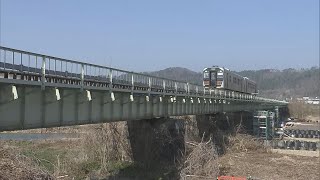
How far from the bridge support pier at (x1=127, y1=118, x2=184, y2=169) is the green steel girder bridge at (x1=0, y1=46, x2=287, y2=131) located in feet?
8.57

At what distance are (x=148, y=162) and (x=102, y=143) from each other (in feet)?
15.2

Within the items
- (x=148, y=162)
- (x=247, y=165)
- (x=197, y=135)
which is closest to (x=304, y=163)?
(x=247, y=165)

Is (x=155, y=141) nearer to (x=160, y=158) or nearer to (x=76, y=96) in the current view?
(x=160, y=158)

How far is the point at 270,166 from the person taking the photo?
41.4m

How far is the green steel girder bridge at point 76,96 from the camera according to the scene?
1727 cm

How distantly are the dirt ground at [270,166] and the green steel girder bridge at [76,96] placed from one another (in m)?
7.04

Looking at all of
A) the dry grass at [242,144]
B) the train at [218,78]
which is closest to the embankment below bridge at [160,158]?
the dry grass at [242,144]

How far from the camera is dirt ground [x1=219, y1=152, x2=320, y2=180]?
36.6 meters

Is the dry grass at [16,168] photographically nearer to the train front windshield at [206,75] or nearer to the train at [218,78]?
the train at [218,78]

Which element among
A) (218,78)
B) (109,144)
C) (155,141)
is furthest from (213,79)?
(109,144)

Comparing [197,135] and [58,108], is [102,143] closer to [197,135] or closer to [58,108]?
[197,135]

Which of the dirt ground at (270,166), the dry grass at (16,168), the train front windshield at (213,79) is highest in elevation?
the train front windshield at (213,79)

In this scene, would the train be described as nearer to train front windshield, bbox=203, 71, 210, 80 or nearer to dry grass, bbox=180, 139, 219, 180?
train front windshield, bbox=203, 71, 210, 80

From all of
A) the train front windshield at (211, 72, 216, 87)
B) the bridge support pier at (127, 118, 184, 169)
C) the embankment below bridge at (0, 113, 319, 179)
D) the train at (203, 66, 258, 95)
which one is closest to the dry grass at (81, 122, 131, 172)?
the embankment below bridge at (0, 113, 319, 179)
